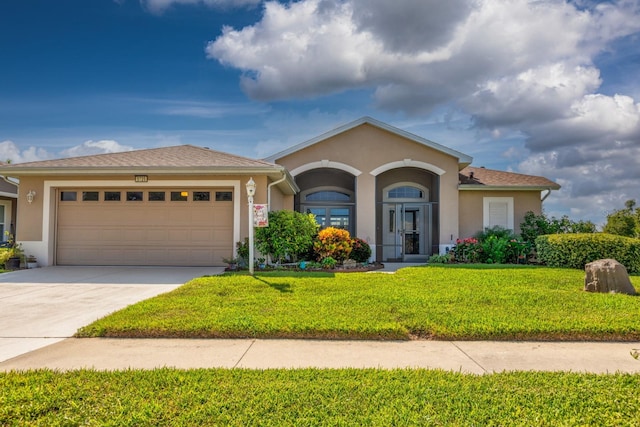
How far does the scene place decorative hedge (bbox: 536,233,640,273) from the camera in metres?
11.3

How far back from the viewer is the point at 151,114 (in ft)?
44.2

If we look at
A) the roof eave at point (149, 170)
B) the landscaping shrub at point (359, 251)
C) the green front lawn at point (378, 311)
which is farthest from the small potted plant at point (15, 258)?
the landscaping shrub at point (359, 251)

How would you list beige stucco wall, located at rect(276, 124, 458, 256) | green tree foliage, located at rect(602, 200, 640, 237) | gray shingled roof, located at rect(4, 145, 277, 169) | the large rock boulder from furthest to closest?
1. green tree foliage, located at rect(602, 200, 640, 237)
2. beige stucco wall, located at rect(276, 124, 458, 256)
3. gray shingled roof, located at rect(4, 145, 277, 169)
4. the large rock boulder

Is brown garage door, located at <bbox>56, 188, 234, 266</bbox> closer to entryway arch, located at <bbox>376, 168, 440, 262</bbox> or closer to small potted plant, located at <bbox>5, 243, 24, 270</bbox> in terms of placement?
small potted plant, located at <bbox>5, 243, 24, 270</bbox>

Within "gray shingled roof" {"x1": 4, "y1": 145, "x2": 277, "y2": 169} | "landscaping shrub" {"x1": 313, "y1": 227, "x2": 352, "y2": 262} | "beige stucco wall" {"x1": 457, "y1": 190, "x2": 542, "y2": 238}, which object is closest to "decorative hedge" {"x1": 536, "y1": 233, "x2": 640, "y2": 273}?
"beige stucco wall" {"x1": 457, "y1": 190, "x2": 542, "y2": 238}

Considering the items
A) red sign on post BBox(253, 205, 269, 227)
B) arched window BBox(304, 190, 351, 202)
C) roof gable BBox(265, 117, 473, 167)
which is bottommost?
red sign on post BBox(253, 205, 269, 227)

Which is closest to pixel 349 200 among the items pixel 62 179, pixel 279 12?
pixel 279 12

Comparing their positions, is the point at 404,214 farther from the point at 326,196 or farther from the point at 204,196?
the point at 204,196

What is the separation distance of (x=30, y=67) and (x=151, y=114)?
11.5ft

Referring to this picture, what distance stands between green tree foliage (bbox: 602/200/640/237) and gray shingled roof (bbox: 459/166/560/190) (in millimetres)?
9676

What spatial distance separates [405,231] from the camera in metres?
16.5

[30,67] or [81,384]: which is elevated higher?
[30,67]

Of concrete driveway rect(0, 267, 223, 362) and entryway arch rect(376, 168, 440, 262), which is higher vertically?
entryway arch rect(376, 168, 440, 262)

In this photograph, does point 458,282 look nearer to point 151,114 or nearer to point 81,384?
point 81,384
